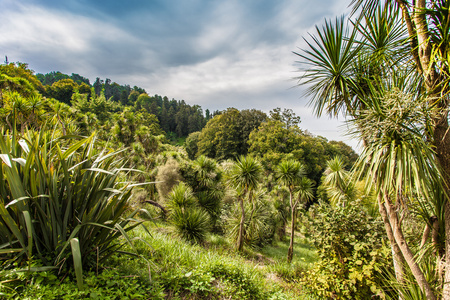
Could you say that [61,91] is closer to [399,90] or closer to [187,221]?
[187,221]

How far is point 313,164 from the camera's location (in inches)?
1038

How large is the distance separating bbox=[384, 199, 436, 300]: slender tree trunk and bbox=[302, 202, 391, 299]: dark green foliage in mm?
1375

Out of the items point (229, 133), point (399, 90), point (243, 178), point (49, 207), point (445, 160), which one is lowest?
point (243, 178)

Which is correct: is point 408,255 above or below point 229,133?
below

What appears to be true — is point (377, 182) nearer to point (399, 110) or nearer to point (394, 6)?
point (399, 110)

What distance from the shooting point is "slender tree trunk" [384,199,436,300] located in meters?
2.78

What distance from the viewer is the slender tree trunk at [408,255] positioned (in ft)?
9.12

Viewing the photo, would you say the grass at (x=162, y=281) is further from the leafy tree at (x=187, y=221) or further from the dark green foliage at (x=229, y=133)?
the dark green foliage at (x=229, y=133)

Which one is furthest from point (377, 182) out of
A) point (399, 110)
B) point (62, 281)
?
point (62, 281)

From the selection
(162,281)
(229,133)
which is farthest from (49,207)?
(229,133)

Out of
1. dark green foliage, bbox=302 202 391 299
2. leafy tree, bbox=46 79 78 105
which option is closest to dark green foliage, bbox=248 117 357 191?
dark green foliage, bbox=302 202 391 299

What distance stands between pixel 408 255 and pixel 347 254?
219cm

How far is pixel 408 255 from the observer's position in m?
3.09

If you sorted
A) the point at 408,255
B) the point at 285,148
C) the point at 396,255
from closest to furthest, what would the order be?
the point at 408,255, the point at 396,255, the point at 285,148
